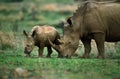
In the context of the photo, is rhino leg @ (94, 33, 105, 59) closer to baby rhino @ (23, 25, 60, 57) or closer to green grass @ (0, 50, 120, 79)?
green grass @ (0, 50, 120, 79)

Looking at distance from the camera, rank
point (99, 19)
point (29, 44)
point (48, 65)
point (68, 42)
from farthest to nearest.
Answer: point (99, 19) < point (68, 42) < point (29, 44) < point (48, 65)

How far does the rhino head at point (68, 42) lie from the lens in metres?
17.2

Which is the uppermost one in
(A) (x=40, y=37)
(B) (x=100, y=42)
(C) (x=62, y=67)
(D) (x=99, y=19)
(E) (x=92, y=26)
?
(D) (x=99, y=19)

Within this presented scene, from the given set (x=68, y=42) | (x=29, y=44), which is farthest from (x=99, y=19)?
(x=29, y=44)

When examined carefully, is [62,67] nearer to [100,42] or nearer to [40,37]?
[40,37]

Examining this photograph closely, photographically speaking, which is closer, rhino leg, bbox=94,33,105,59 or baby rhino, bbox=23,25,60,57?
baby rhino, bbox=23,25,60,57

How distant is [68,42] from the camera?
17.3 meters

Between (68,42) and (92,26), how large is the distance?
945 mm

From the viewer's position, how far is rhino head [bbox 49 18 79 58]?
17.2m

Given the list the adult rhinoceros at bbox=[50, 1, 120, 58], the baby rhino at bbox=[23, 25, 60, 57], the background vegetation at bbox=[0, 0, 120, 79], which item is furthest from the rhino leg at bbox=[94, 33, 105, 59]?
the baby rhino at bbox=[23, 25, 60, 57]

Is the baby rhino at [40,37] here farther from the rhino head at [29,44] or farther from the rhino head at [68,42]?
the rhino head at [68,42]

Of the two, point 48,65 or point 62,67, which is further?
point 48,65

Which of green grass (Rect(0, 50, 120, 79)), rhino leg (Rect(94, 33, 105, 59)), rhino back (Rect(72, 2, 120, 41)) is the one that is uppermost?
rhino back (Rect(72, 2, 120, 41))

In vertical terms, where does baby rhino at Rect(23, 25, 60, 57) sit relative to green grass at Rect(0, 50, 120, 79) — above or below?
above
